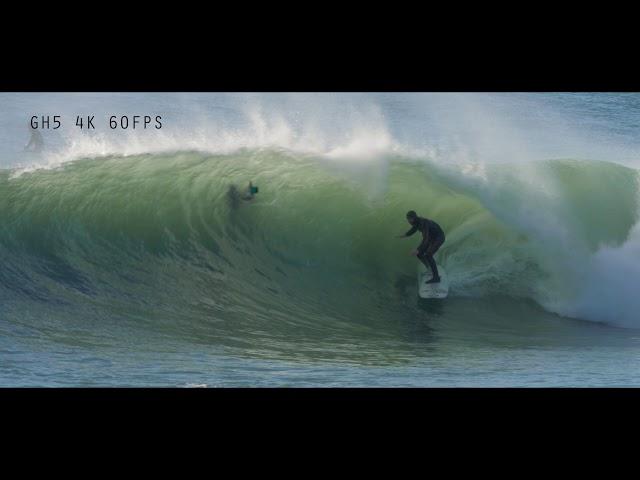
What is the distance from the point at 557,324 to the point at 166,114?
486 centimetres

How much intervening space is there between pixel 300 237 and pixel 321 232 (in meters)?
0.25

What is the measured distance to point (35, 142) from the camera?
1207cm

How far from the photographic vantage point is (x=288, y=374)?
33.2 ft

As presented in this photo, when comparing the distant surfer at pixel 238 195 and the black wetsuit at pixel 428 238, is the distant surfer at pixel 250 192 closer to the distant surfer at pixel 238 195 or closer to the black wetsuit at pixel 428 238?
the distant surfer at pixel 238 195

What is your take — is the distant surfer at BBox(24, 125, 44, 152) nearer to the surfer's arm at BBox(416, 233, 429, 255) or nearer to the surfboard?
the surfer's arm at BBox(416, 233, 429, 255)

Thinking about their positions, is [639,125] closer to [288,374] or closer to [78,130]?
[288,374]

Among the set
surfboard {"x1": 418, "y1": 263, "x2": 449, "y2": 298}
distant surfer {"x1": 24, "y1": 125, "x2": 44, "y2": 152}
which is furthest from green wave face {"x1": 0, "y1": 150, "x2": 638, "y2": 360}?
distant surfer {"x1": 24, "y1": 125, "x2": 44, "y2": 152}

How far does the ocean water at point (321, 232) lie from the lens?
427 inches

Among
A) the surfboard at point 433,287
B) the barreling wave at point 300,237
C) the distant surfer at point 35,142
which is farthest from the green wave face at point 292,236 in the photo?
the distant surfer at point 35,142

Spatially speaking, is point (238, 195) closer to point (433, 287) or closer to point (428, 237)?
point (428, 237)

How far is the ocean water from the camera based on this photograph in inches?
427

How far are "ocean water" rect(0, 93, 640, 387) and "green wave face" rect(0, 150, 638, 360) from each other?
0.07 ft

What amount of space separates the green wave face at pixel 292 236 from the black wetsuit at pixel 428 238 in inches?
16.3

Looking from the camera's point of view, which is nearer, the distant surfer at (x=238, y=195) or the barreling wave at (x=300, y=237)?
the barreling wave at (x=300, y=237)
